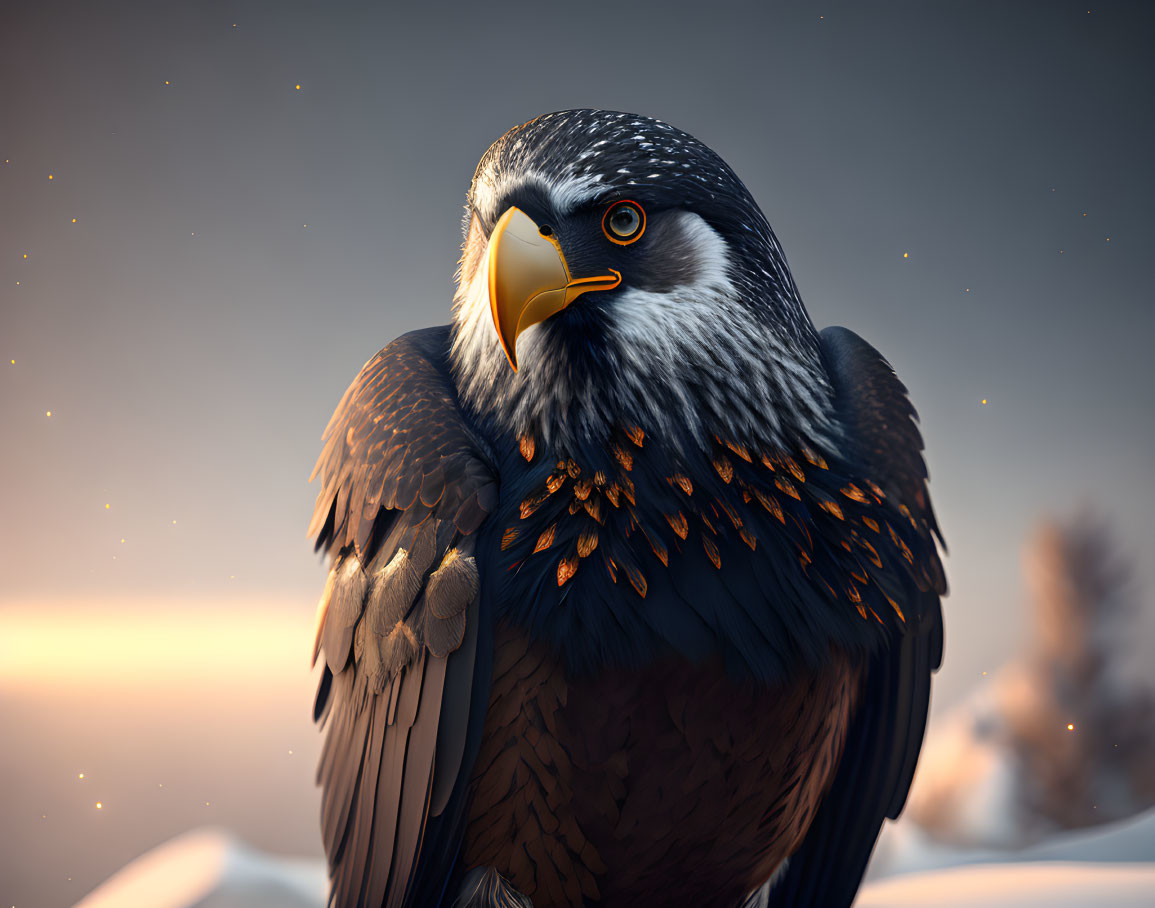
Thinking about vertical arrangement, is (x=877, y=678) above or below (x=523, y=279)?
below

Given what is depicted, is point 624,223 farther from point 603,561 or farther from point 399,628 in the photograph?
point 399,628

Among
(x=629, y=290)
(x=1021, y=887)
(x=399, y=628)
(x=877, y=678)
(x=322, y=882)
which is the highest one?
(x=629, y=290)

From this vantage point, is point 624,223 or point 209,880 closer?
point 624,223

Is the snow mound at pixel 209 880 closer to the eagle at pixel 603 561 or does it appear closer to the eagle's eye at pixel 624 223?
the eagle at pixel 603 561

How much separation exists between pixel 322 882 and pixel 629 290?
1746mm

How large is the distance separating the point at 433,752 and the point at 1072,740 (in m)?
2.03

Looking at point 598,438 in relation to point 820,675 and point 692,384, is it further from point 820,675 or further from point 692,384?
point 820,675

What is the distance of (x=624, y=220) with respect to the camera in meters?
0.81

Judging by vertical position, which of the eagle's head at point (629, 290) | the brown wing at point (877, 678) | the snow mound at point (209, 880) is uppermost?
the eagle's head at point (629, 290)

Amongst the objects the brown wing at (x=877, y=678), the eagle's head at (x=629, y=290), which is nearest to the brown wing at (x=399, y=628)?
the eagle's head at (x=629, y=290)

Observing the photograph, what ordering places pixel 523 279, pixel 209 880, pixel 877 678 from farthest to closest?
1. pixel 209 880
2. pixel 877 678
3. pixel 523 279

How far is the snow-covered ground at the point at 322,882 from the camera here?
5.90 ft

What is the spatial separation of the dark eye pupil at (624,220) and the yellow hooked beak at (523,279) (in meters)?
0.06

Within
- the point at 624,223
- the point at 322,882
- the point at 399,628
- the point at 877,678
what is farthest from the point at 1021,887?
the point at 624,223
